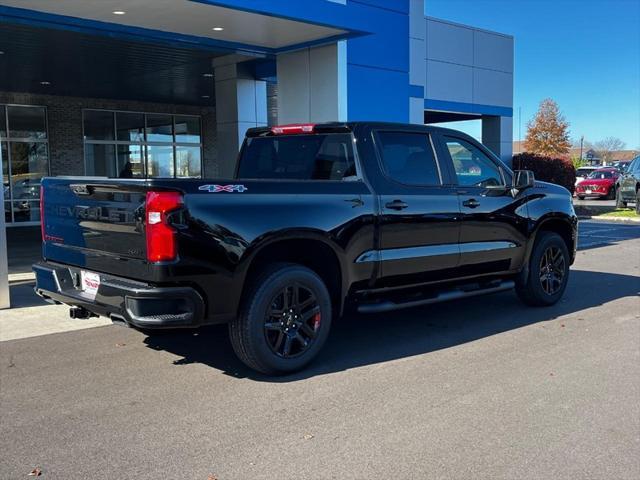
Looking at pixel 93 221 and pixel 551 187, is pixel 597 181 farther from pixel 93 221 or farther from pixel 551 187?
pixel 93 221

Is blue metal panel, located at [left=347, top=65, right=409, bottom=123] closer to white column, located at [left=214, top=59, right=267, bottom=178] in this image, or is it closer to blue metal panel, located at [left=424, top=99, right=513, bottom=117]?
white column, located at [left=214, top=59, right=267, bottom=178]

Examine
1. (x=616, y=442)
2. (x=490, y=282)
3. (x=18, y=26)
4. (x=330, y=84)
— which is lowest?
(x=616, y=442)

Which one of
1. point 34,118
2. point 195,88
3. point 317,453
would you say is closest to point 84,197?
point 317,453

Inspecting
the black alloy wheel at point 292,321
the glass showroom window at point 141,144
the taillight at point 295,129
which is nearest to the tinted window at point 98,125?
the glass showroom window at point 141,144

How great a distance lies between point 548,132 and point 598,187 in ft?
102

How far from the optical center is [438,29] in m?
21.5

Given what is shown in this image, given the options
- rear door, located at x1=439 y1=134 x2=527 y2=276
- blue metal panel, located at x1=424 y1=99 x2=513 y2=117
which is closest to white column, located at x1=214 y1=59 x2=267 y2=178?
rear door, located at x1=439 y1=134 x2=527 y2=276

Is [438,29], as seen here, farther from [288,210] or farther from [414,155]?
[288,210]

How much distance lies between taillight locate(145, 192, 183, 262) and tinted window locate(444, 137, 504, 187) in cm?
325

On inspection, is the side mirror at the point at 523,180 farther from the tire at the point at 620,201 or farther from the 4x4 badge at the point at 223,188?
the tire at the point at 620,201

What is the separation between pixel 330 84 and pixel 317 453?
28.5ft

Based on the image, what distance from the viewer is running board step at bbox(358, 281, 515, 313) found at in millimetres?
5750

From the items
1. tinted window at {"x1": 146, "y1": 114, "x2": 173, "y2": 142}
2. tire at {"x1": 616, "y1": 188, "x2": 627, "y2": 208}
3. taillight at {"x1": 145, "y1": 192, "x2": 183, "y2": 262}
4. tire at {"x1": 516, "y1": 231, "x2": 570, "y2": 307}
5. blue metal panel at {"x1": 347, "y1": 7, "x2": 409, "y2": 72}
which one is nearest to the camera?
taillight at {"x1": 145, "y1": 192, "x2": 183, "y2": 262}

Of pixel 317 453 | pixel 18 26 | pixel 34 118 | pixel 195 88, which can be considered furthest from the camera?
pixel 34 118
